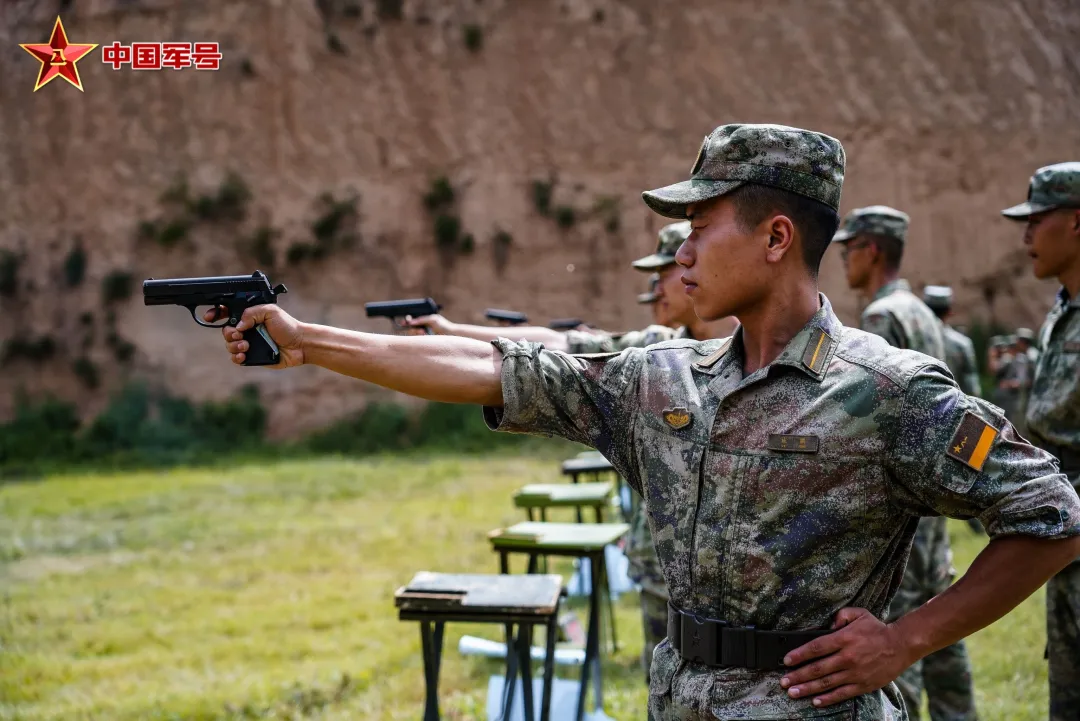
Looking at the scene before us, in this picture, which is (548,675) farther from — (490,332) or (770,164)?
(770,164)

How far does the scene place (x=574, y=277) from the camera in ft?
56.6

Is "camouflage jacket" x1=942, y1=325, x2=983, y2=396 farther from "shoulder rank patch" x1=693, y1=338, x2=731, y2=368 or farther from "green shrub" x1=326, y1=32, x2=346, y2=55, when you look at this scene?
"green shrub" x1=326, y1=32, x2=346, y2=55

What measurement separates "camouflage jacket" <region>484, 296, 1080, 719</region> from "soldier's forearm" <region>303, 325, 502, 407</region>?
5cm

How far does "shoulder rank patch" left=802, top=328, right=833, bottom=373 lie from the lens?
5.88 feet

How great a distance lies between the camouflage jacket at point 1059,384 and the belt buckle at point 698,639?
2.12 meters

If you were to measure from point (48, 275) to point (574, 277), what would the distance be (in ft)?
31.9

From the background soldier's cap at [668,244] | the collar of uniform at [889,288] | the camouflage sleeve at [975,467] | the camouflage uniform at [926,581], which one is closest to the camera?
the camouflage sleeve at [975,467]

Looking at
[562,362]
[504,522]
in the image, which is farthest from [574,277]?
[562,362]

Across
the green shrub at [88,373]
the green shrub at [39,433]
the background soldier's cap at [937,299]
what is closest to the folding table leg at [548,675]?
the background soldier's cap at [937,299]

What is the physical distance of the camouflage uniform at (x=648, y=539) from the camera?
3.80 metres

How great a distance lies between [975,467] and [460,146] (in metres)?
16.4

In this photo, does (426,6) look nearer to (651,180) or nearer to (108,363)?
(651,180)

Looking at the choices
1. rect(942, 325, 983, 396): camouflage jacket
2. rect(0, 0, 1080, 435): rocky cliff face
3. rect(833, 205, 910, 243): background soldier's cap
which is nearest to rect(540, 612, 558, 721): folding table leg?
rect(833, 205, 910, 243): background soldier's cap

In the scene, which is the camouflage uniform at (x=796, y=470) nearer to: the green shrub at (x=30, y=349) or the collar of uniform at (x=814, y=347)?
the collar of uniform at (x=814, y=347)
